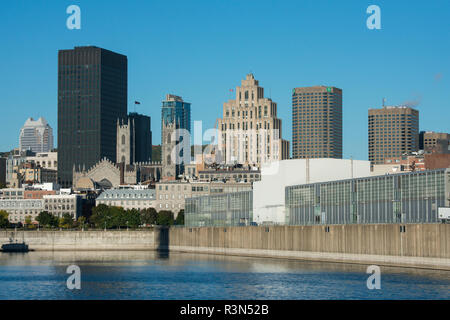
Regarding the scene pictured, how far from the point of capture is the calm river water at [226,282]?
9231 cm

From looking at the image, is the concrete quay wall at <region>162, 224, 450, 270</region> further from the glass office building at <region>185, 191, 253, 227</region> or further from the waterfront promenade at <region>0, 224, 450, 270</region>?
the glass office building at <region>185, 191, 253, 227</region>

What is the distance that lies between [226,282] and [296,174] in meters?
59.7

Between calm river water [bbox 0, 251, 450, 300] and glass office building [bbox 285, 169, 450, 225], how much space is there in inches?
350

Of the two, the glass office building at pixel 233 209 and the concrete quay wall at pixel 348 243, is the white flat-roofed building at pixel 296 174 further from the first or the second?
the glass office building at pixel 233 209

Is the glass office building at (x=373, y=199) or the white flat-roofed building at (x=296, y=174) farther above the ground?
the white flat-roofed building at (x=296, y=174)

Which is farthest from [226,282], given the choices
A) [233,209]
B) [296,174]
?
[233,209]

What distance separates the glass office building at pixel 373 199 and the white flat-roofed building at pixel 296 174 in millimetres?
3787

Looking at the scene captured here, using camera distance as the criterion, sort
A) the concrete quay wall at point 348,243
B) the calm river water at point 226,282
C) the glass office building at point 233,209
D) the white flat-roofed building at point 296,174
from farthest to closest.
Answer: the glass office building at point 233,209, the white flat-roofed building at point 296,174, the concrete quay wall at point 348,243, the calm river water at point 226,282

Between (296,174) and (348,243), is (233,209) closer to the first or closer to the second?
(296,174)

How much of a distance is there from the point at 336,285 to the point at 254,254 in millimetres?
68739

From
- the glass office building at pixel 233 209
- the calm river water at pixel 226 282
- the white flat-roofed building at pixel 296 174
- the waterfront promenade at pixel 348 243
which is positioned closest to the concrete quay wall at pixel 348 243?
the waterfront promenade at pixel 348 243

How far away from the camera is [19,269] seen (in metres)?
137

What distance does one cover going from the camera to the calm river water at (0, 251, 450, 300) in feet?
303

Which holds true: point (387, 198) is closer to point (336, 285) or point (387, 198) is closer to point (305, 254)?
point (305, 254)
